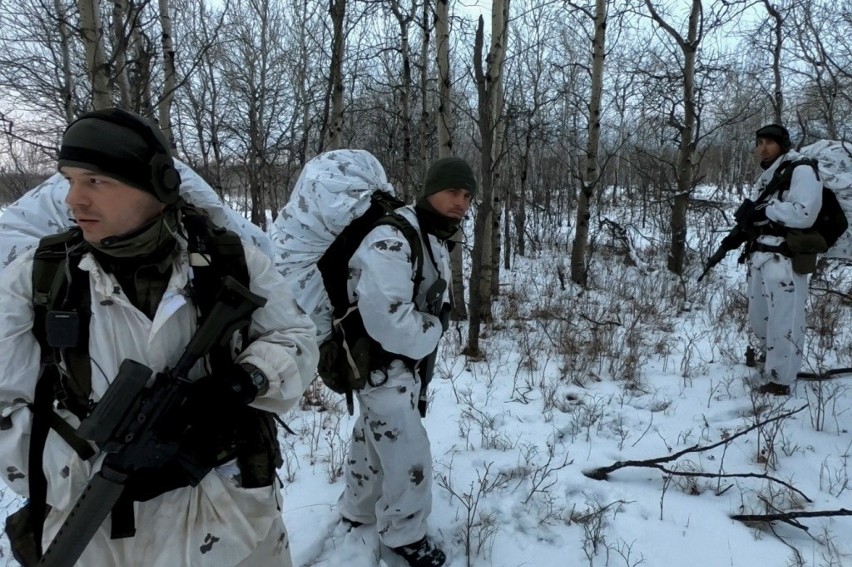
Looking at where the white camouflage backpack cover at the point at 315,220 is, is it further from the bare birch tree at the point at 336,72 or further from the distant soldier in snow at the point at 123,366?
the bare birch tree at the point at 336,72

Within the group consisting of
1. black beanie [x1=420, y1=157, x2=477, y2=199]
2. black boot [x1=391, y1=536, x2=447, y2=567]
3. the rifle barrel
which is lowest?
black boot [x1=391, y1=536, x2=447, y2=567]

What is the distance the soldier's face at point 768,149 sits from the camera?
12.8 ft

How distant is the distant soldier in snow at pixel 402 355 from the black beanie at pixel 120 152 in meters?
0.90

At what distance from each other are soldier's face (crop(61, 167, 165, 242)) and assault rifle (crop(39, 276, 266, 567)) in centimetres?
34

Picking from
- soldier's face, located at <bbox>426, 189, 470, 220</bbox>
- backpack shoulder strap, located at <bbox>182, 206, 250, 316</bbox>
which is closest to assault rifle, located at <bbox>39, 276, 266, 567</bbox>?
backpack shoulder strap, located at <bbox>182, 206, 250, 316</bbox>

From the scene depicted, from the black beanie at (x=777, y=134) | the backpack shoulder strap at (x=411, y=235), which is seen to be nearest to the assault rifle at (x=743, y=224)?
the black beanie at (x=777, y=134)

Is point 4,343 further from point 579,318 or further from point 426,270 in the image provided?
point 579,318

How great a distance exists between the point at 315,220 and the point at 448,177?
67cm

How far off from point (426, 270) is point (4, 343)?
150cm

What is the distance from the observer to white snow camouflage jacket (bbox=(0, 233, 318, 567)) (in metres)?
1.13

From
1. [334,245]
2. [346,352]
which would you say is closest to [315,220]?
[334,245]

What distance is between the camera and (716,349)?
4.96 m

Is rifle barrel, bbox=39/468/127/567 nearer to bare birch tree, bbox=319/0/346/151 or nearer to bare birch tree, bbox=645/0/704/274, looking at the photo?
bare birch tree, bbox=319/0/346/151

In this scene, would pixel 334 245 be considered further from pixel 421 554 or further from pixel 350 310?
pixel 421 554
